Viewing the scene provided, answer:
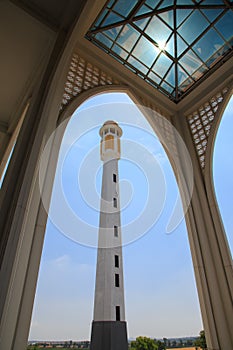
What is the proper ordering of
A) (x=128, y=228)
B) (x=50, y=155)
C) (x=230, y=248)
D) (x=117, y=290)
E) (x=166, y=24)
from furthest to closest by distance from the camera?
(x=128, y=228)
(x=117, y=290)
(x=166, y=24)
(x=230, y=248)
(x=50, y=155)

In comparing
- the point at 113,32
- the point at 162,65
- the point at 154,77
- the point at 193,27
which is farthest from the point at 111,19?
the point at 193,27

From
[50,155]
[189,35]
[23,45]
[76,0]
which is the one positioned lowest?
[50,155]

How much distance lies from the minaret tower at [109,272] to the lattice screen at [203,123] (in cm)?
767

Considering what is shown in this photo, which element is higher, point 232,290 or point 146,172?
point 146,172

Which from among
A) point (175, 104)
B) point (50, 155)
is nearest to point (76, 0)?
point (50, 155)

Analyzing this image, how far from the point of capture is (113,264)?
445 inches

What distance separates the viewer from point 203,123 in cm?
654

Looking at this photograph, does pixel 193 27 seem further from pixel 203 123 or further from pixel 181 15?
pixel 203 123

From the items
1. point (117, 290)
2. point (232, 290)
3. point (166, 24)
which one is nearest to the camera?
point (232, 290)

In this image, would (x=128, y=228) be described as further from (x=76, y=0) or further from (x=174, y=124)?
(x=76, y=0)

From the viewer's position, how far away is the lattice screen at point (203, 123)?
6.27 m

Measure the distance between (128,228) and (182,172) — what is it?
7494mm

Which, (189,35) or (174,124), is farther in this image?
(174,124)

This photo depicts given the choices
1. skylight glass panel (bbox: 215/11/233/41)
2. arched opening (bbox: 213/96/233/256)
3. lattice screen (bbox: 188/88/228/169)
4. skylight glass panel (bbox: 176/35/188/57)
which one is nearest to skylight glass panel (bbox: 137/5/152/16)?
skylight glass panel (bbox: 176/35/188/57)
